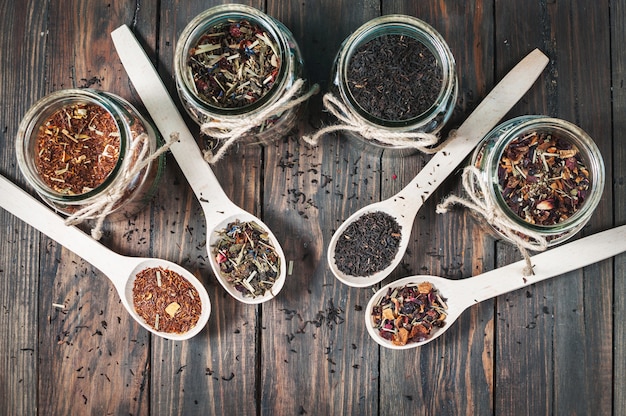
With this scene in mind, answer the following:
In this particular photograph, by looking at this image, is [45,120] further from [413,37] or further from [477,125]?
[477,125]

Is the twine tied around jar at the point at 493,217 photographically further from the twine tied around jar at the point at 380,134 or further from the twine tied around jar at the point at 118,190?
the twine tied around jar at the point at 118,190

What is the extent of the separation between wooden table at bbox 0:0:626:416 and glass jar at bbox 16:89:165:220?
0.54 feet

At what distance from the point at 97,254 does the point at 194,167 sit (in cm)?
31

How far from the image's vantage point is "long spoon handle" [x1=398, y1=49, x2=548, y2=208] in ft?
4.13

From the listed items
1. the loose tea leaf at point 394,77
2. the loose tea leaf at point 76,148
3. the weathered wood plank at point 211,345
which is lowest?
the weathered wood plank at point 211,345

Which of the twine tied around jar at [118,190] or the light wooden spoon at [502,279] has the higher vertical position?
the twine tied around jar at [118,190]

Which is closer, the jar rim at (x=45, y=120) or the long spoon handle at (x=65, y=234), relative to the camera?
the jar rim at (x=45, y=120)

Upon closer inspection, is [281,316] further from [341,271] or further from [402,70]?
[402,70]

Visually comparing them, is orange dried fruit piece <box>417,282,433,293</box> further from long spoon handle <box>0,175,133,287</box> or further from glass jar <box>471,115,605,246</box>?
long spoon handle <box>0,175,133,287</box>

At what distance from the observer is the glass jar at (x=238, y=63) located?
3.51 ft

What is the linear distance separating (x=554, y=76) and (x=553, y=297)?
0.54m

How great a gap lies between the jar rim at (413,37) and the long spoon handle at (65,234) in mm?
645

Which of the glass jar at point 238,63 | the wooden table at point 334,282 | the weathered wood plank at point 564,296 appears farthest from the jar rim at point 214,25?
the weathered wood plank at point 564,296

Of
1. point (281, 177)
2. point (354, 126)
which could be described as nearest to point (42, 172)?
point (281, 177)
